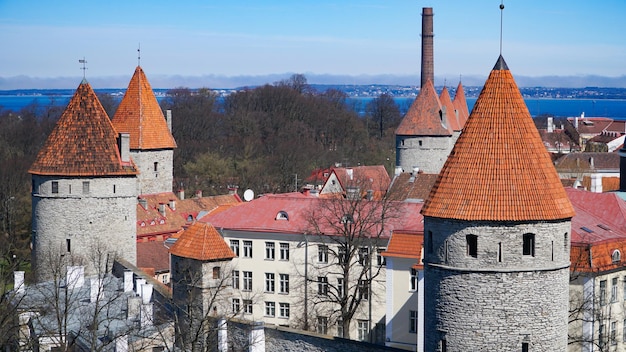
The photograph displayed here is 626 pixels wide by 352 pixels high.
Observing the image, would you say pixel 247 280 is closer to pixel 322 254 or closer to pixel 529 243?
pixel 322 254

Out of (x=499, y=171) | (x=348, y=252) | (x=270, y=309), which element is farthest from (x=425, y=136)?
(x=499, y=171)

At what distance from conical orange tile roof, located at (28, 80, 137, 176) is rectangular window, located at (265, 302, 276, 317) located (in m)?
6.58

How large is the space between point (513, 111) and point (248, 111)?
8871 cm

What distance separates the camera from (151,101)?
5569cm

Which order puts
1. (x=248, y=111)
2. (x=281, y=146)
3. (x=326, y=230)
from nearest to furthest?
(x=326, y=230), (x=281, y=146), (x=248, y=111)

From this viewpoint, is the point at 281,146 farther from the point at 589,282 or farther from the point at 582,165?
the point at 589,282

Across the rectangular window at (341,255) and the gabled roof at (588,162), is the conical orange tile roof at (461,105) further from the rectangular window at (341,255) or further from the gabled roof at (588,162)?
the rectangular window at (341,255)

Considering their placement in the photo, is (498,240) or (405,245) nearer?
(498,240)

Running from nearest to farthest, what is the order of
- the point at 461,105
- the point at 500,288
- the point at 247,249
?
the point at 500,288
the point at 247,249
the point at 461,105

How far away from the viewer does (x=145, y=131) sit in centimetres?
5550

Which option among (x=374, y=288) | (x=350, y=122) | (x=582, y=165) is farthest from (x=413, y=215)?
(x=350, y=122)

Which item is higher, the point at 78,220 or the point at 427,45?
the point at 427,45

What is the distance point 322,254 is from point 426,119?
27.6 meters

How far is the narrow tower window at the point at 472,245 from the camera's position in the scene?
68.5ft
